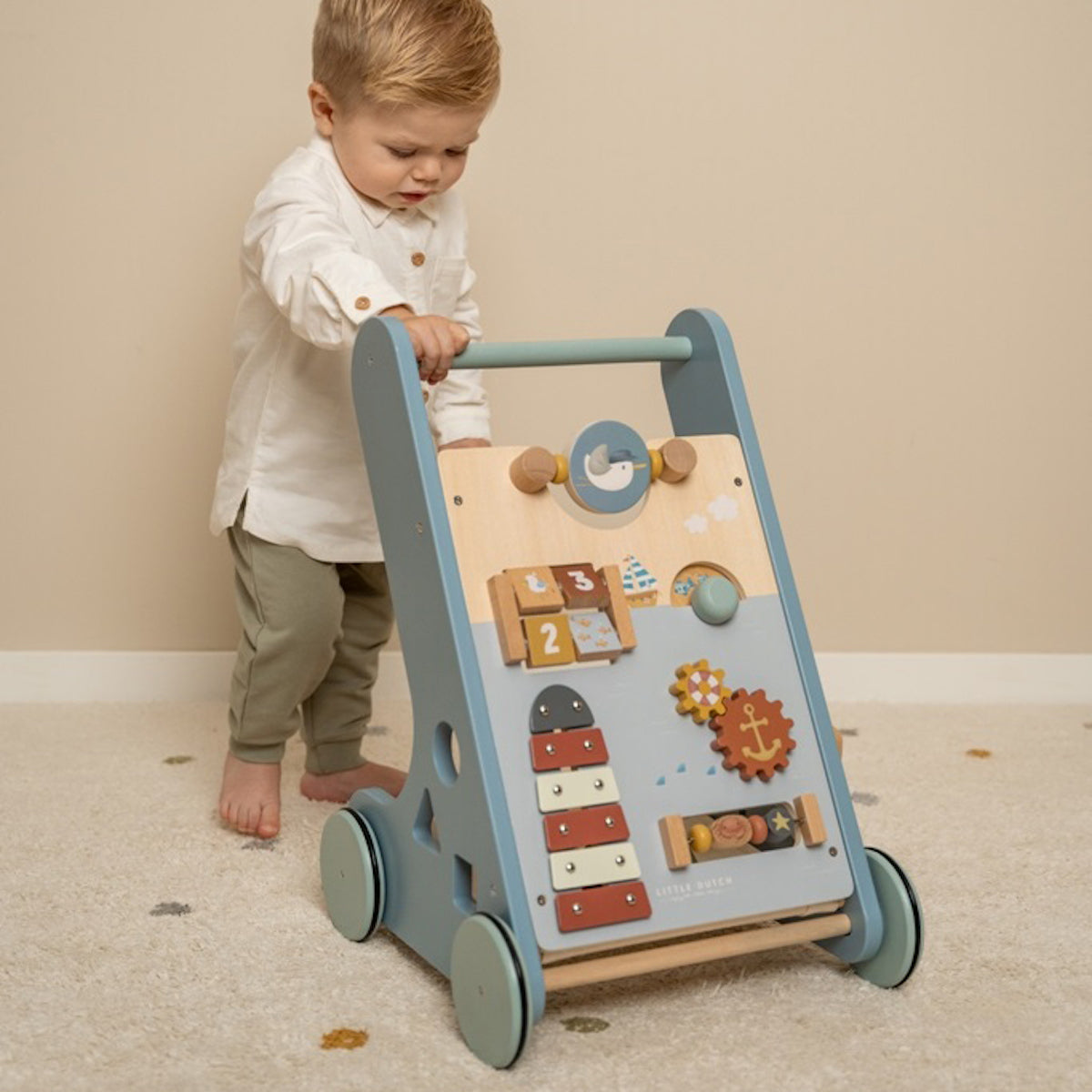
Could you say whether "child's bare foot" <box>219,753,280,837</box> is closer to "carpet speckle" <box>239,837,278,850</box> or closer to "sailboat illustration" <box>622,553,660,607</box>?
"carpet speckle" <box>239,837,278,850</box>

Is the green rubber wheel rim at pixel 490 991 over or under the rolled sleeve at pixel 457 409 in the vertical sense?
under

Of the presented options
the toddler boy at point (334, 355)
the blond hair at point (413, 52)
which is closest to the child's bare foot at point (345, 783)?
the toddler boy at point (334, 355)

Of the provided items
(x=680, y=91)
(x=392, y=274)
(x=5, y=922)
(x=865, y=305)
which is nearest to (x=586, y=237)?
(x=680, y=91)

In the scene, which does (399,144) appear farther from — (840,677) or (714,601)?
(840,677)

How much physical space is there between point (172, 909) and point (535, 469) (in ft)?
1.46

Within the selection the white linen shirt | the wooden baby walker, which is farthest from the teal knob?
the white linen shirt

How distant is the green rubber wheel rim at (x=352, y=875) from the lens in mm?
998

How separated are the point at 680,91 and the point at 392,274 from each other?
1.88 ft

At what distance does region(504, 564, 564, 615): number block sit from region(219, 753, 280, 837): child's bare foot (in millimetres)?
434

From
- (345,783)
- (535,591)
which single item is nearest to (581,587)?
(535,591)

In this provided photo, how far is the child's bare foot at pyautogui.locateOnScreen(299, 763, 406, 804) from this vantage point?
1330 mm

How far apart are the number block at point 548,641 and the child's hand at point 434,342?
0.19 metres

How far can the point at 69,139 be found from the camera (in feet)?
5.10

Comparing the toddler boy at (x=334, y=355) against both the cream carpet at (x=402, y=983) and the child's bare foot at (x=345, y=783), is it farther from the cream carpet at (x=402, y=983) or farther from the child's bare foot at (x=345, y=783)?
the cream carpet at (x=402, y=983)
